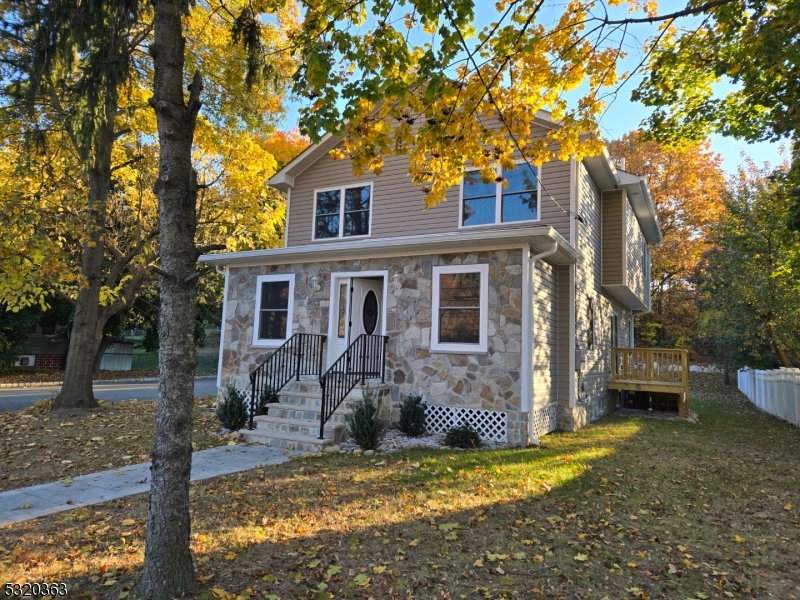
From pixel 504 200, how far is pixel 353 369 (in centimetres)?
450

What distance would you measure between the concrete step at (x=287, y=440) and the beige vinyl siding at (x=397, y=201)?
5084mm

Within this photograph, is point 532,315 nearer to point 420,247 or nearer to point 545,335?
point 545,335

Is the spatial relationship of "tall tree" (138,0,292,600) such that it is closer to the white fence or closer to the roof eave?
the roof eave

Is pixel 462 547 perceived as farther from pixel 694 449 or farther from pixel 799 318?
pixel 799 318

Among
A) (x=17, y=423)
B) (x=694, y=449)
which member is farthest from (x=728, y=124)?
(x=17, y=423)

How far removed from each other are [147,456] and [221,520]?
3223mm

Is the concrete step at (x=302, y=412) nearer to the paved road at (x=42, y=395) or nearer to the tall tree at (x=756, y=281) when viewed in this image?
the paved road at (x=42, y=395)

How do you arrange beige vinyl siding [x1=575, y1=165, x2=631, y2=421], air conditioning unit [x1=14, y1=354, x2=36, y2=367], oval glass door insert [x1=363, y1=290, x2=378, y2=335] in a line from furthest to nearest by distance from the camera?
1. air conditioning unit [x1=14, y1=354, x2=36, y2=367]
2. beige vinyl siding [x1=575, y1=165, x2=631, y2=421]
3. oval glass door insert [x1=363, y1=290, x2=378, y2=335]

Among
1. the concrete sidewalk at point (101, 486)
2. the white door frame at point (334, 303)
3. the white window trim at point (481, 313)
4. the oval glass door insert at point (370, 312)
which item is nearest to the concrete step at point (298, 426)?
the concrete sidewalk at point (101, 486)

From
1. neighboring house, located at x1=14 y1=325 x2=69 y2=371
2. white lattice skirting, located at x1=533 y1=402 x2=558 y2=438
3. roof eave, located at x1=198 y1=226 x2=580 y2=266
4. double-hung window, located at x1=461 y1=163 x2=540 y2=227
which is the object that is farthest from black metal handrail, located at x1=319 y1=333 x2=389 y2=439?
neighboring house, located at x1=14 y1=325 x2=69 y2=371

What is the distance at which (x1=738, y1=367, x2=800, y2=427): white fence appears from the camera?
40.2ft

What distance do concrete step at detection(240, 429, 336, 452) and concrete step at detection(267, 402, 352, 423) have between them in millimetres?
419

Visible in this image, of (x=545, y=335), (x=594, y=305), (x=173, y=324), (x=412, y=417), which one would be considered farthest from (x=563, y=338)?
(x=173, y=324)

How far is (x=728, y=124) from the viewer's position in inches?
380
